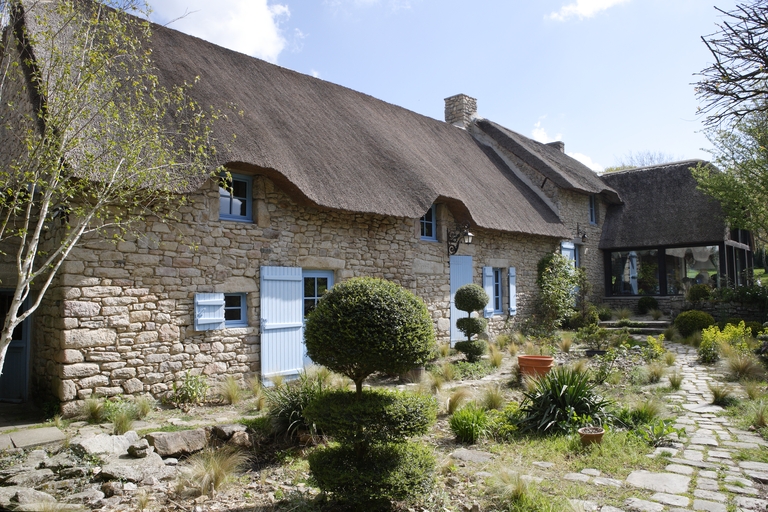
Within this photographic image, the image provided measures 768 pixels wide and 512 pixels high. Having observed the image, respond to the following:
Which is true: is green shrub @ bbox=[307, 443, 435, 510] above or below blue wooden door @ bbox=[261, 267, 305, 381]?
below

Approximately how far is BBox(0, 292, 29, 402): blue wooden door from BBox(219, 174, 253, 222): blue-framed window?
303cm

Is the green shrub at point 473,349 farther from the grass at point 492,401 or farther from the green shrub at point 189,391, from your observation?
the green shrub at point 189,391

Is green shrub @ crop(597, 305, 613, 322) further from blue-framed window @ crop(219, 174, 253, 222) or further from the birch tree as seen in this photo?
the birch tree

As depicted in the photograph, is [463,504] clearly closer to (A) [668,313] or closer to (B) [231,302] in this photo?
(B) [231,302]

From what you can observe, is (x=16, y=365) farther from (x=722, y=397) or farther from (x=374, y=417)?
(x=722, y=397)

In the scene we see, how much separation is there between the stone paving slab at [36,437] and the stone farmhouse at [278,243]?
0.65 m

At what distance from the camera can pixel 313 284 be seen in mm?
8922

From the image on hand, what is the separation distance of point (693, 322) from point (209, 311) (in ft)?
35.9

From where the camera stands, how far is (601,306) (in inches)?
653

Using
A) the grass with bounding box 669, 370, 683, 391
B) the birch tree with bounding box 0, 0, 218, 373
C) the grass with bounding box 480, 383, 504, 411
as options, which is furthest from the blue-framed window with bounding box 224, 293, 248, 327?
the grass with bounding box 669, 370, 683, 391

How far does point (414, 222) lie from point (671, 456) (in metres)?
6.47

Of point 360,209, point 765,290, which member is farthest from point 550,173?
point 360,209

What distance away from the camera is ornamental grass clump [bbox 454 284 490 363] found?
9617 mm

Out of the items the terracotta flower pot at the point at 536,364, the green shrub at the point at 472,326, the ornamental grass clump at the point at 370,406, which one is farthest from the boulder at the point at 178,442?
the green shrub at the point at 472,326
